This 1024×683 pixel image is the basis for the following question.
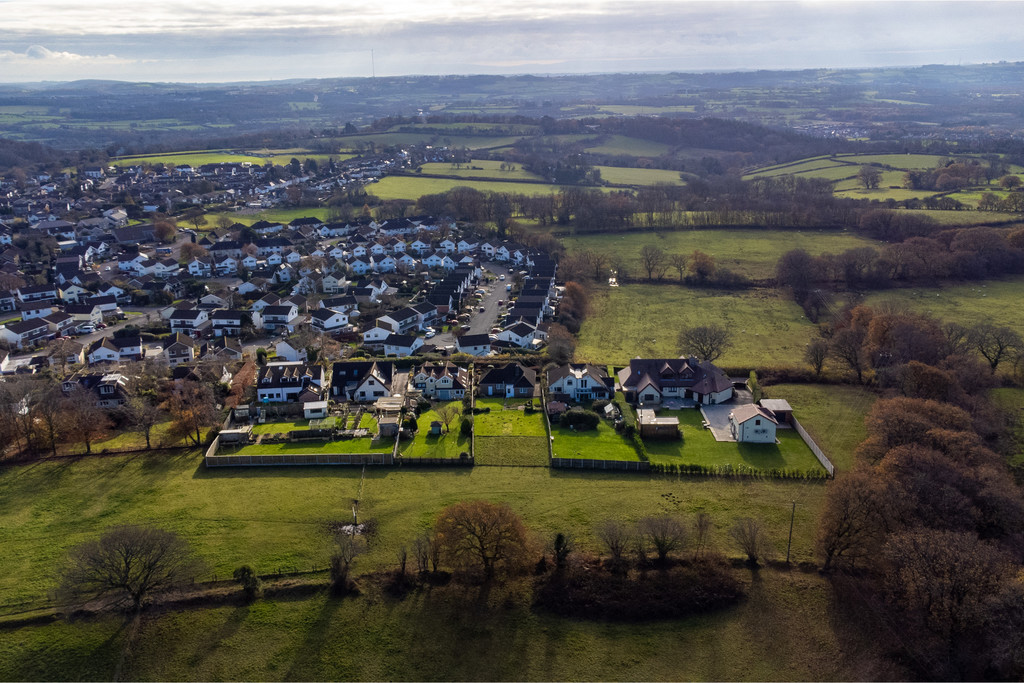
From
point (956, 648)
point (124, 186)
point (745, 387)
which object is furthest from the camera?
point (124, 186)

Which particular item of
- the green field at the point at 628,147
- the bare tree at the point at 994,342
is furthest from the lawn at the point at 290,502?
the green field at the point at 628,147

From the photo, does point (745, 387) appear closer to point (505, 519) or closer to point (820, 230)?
point (505, 519)

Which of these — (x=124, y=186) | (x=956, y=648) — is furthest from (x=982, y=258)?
(x=124, y=186)

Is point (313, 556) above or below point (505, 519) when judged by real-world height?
below

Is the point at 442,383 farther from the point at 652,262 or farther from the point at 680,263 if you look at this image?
the point at 680,263

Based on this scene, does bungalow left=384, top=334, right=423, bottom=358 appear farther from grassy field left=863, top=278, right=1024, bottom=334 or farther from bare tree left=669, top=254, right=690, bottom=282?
grassy field left=863, top=278, right=1024, bottom=334

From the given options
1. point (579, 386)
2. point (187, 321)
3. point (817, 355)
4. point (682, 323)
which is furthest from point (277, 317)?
point (817, 355)

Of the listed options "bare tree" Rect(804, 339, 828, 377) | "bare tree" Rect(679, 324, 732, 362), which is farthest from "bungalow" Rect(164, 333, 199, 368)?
"bare tree" Rect(804, 339, 828, 377)
